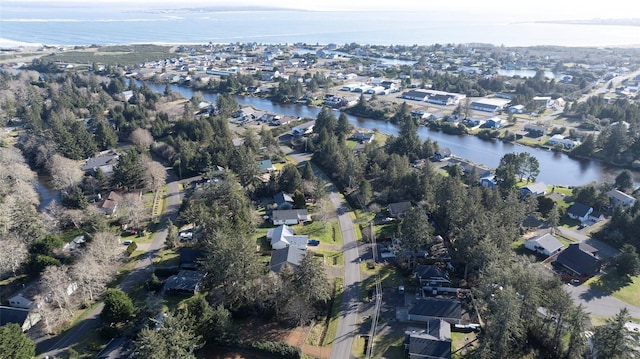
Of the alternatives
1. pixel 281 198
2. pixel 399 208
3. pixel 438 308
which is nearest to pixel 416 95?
pixel 399 208

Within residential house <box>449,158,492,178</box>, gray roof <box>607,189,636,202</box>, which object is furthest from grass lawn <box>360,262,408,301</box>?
gray roof <box>607,189,636,202</box>

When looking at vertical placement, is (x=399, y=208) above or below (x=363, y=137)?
below

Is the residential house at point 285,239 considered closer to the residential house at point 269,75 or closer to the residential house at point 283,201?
the residential house at point 283,201

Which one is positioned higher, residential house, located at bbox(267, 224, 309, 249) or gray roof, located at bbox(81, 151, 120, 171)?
gray roof, located at bbox(81, 151, 120, 171)

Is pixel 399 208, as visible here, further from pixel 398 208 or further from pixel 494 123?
pixel 494 123

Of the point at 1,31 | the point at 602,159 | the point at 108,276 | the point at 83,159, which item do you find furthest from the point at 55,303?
the point at 1,31

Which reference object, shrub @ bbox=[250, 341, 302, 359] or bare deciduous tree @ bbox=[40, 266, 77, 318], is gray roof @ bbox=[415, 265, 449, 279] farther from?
bare deciduous tree @ bbox=[40, 266, 77, 318]

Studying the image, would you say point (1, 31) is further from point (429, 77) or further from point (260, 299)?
point (260, 299)
